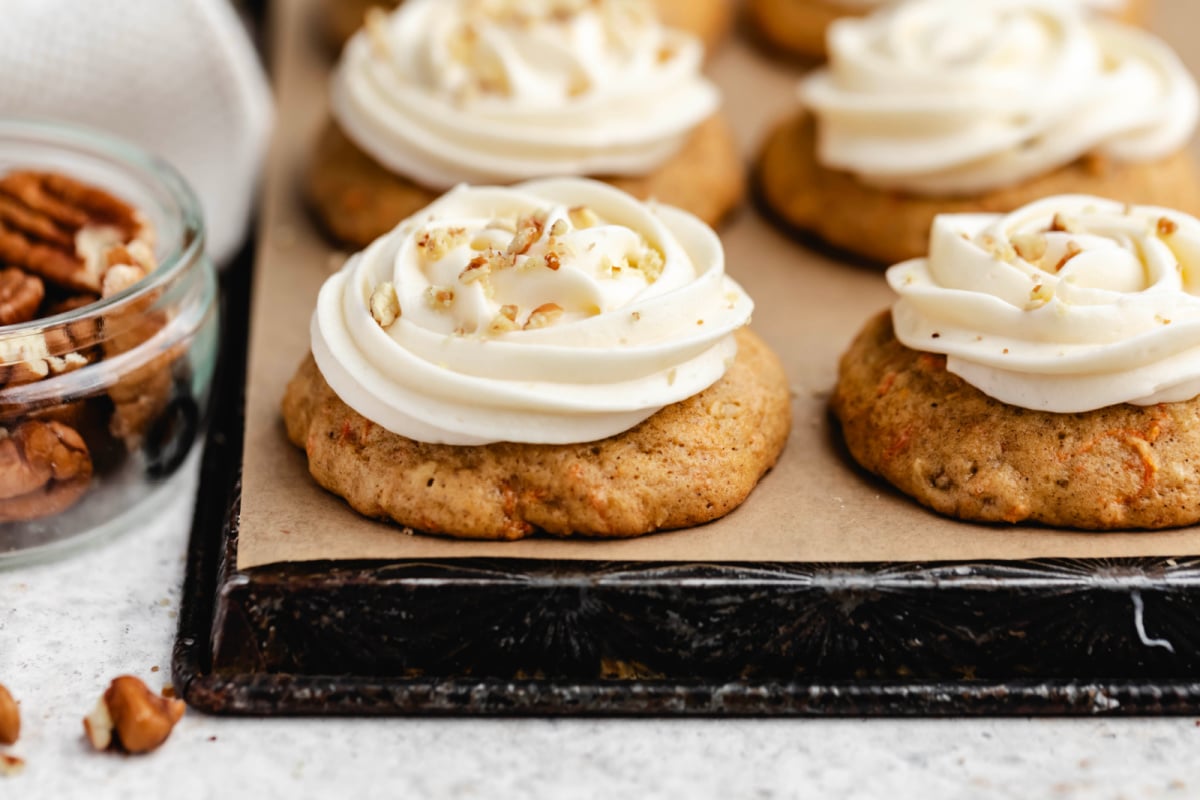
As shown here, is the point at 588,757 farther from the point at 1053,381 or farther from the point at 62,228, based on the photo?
the point at 62,228

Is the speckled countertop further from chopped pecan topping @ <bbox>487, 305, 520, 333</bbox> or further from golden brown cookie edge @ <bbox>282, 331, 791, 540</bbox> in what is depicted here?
chopped pecan topping @ <bbox>487, 305, 520, 333</bbox>

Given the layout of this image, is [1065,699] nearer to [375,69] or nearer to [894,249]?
[894,249]

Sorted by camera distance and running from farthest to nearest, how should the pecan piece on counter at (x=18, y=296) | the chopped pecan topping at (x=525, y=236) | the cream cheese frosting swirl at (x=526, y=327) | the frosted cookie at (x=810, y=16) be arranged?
the frosted cookie at (x=810, y=16)
the pecan piece on counter at (x=18, y=296)
the chopped pecan topping at (x=525, y=236)
the cream cheese frosting swirl at (x=526, y=327)

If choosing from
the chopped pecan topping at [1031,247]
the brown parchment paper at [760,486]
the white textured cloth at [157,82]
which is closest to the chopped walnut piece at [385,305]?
the brown parchment paper at [760,486]

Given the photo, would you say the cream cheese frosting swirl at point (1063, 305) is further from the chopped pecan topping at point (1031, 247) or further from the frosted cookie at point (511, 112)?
the frosted cookie at point (511, 112)

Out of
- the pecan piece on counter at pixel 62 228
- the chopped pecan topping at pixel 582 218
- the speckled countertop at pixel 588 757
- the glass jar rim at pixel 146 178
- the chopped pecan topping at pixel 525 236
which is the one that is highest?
the chopped pecan topping at pixel 525 236

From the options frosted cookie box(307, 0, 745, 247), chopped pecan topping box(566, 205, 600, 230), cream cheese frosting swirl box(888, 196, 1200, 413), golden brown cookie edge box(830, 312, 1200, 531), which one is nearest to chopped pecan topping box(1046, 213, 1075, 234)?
cream cheese frosting swirl box(888, 196, 1200, 413)
